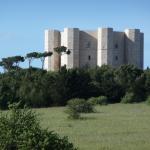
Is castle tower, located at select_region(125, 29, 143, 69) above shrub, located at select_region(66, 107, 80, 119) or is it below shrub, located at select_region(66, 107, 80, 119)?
above

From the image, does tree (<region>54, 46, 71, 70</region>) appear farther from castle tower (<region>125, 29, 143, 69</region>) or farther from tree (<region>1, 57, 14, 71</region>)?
tree (<region>1, 57, 14, 71</region>)

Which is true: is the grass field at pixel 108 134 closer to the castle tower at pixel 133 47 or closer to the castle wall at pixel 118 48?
the castle wall at pixel 118 48

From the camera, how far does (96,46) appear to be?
91562 millimetres

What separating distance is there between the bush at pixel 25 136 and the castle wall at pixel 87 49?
77.0 m

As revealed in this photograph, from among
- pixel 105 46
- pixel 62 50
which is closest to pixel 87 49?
pixel 105 46

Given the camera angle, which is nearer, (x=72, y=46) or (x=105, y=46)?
(x=105, y=46)

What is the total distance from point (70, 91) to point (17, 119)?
1818 inches

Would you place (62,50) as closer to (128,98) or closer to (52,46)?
(52,46)

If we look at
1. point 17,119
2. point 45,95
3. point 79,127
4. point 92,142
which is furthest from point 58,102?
point 17,119

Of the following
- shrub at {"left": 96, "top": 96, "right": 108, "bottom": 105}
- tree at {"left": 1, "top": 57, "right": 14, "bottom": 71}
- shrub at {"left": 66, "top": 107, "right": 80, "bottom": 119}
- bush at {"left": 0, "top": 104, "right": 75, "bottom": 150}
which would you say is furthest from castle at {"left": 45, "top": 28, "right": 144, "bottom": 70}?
bush at {"left": 0, "top": 104, "right": 75, "bottom": 150}

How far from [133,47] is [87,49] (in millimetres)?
6900

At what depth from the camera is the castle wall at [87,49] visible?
299 feet

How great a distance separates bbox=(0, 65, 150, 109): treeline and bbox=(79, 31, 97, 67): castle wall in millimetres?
25090

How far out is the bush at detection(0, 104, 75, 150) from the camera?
12.8 m
